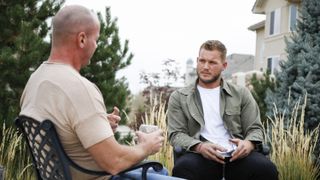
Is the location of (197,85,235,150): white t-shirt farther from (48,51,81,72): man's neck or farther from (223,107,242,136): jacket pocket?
(48,51,81,72): man's neck

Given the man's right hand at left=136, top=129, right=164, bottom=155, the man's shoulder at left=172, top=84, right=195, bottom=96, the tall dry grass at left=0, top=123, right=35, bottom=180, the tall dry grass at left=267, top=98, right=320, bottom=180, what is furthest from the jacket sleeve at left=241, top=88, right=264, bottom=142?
the tall dry grass at left=0, top=123, right=35, bottom=180

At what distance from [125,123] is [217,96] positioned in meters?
2.12

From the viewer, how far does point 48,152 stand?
1.69 meters

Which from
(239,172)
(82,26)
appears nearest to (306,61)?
(239,172)

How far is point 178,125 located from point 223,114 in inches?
12.5

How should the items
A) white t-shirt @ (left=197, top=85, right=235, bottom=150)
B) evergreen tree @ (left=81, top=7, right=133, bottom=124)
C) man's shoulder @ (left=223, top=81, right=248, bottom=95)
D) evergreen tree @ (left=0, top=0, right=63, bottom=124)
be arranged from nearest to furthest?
white t-shirt @ (left=197, top=85, right=235, bottom=150), man's shoulder @ (left=223, top=81, right=248, bottom=95), evergreen tree @ (left=0, top=0, right=63, bottom=124), evergreen tree @ (left=81, top=7, right=133, bottom=124)

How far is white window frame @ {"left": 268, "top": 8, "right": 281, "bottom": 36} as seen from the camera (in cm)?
1970

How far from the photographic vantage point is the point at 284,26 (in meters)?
19.3

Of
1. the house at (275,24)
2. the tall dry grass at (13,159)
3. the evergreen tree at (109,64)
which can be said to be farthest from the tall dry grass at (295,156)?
the house at (275,24)

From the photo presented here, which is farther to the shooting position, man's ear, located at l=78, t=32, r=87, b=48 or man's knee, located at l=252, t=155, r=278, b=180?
man's knee, located at l=252, t=155, r=278, b=180

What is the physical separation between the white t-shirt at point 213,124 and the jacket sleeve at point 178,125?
14cm

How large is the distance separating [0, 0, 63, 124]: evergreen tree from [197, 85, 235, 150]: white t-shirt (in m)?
1.87

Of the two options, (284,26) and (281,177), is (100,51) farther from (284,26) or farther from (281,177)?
(284,26)

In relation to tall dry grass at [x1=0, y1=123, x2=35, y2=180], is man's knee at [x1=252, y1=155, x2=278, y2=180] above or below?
above
